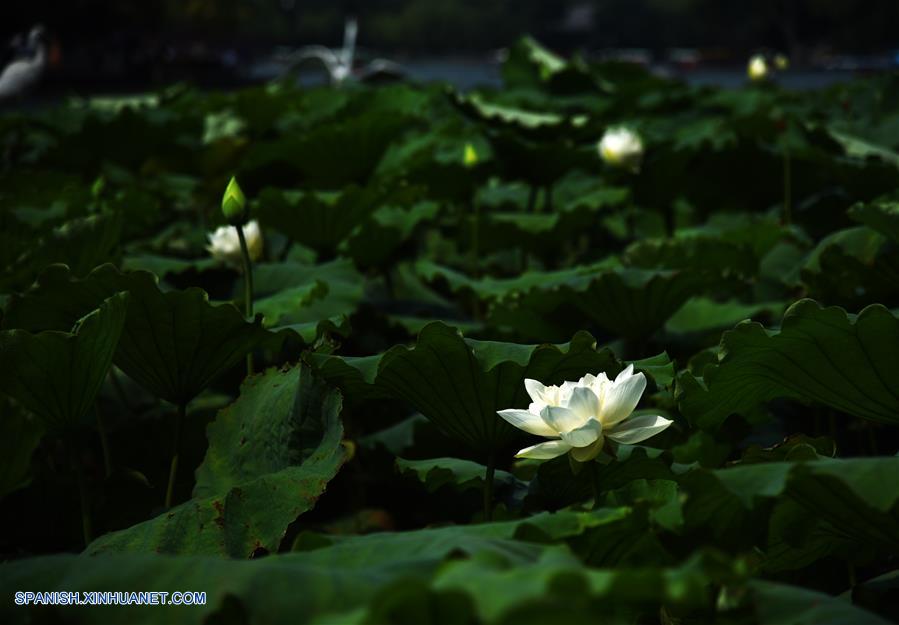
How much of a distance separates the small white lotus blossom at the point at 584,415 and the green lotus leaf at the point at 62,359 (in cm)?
44

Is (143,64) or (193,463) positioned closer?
(193,463)

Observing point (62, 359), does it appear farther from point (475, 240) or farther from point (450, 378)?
point (475, 240)

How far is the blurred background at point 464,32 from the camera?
77.0 feet

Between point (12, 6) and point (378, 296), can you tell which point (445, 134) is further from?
point (12, 6)

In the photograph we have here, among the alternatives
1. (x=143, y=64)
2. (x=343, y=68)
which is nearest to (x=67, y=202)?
(x=343, y=68)

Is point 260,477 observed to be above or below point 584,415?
below

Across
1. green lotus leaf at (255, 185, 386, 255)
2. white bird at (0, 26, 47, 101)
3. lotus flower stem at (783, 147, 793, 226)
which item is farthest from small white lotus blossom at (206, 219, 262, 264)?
white bird at (0, 26, 47, 101)

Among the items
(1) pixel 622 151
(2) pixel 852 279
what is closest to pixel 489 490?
(2) pixel 852 279

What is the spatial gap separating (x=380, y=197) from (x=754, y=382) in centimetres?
108

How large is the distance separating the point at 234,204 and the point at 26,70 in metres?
2.27

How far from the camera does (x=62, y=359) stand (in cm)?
116

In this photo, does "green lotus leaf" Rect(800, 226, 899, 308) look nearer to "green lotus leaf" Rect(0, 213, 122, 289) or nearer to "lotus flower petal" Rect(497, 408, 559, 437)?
"lotus flower petal" Rect(497, 408, 559, 437)

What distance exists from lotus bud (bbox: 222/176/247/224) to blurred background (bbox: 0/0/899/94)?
60.3 ft

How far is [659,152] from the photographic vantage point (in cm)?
272
